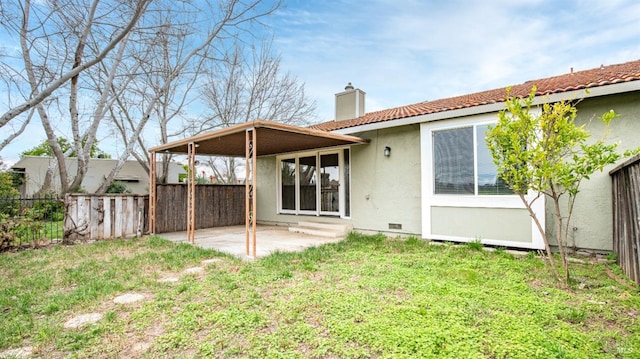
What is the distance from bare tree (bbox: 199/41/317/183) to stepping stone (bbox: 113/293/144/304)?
12823 mm

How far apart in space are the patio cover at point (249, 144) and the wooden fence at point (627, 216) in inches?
198

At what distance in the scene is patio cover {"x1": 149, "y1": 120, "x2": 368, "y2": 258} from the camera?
237 inches

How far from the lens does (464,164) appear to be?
22.1 feet

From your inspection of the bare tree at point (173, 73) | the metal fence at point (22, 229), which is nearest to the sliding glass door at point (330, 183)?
the bare tree at point (173, 73)

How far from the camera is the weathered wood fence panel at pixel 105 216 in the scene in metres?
8.03

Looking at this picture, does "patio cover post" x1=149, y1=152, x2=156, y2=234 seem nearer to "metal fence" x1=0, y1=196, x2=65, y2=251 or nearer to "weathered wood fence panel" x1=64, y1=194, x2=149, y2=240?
"weathered wood fence panel" x1=64, y1=194, x2=149, y2=240

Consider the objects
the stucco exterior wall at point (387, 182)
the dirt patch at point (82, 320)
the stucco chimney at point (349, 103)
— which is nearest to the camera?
the dirt patch at point (82, 320)

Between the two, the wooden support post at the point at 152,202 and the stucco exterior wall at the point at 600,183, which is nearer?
the stucco exterior wall at the point at 600,183

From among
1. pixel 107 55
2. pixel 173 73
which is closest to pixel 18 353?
pixel 107 55

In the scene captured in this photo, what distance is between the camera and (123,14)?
6.86 m

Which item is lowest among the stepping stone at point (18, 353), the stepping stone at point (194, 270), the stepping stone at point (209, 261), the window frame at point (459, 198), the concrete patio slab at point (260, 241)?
the stepping stone at point (18, 353)

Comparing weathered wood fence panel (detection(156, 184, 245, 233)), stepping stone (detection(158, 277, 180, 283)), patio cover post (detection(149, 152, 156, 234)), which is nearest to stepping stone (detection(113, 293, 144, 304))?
stepping stone (detection(158, 277, 180, 283))

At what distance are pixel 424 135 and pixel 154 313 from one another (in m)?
6.34

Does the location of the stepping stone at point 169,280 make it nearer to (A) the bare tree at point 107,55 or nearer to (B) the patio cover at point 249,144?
(B) the patio cover at point 249,144
